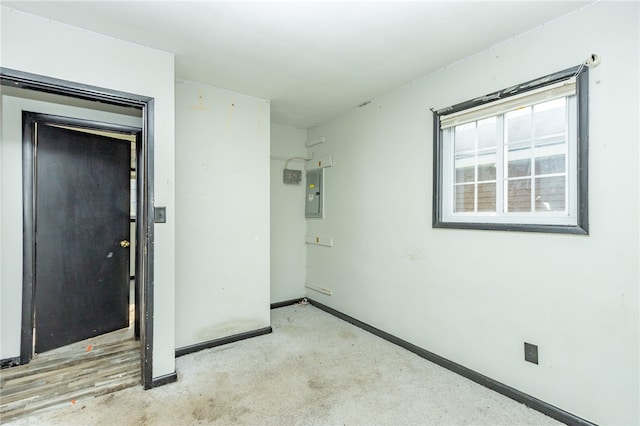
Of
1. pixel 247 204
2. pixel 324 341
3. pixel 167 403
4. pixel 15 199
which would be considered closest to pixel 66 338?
pixel 15 199

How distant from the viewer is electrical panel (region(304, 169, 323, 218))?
13.0 ft

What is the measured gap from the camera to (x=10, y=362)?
7.84 ft

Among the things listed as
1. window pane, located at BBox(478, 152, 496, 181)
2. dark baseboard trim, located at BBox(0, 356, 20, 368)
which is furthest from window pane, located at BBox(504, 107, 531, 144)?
dark baseboard trim, located at BBox(0, 356, 20, 368)

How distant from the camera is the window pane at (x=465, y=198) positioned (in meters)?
2.38

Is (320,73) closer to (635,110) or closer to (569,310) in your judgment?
(635,110)

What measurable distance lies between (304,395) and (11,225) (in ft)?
8.98

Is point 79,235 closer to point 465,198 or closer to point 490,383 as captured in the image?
point 465,198

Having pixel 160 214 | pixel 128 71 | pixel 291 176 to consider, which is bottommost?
pixel 160 214

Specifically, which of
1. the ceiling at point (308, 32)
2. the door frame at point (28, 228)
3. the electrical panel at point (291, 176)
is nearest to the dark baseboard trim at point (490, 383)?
the electrical panel at point (291, 176)

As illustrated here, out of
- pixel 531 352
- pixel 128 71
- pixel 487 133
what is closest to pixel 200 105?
pixel 128 71

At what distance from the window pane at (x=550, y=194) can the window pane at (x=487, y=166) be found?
1.04 feet

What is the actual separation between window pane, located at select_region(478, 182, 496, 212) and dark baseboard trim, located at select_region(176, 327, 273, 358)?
240 cm

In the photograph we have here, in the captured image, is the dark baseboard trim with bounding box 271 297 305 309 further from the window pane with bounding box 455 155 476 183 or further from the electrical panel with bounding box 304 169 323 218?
the window pane with bounding box 455 155 476 183

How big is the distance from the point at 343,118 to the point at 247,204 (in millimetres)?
1588
